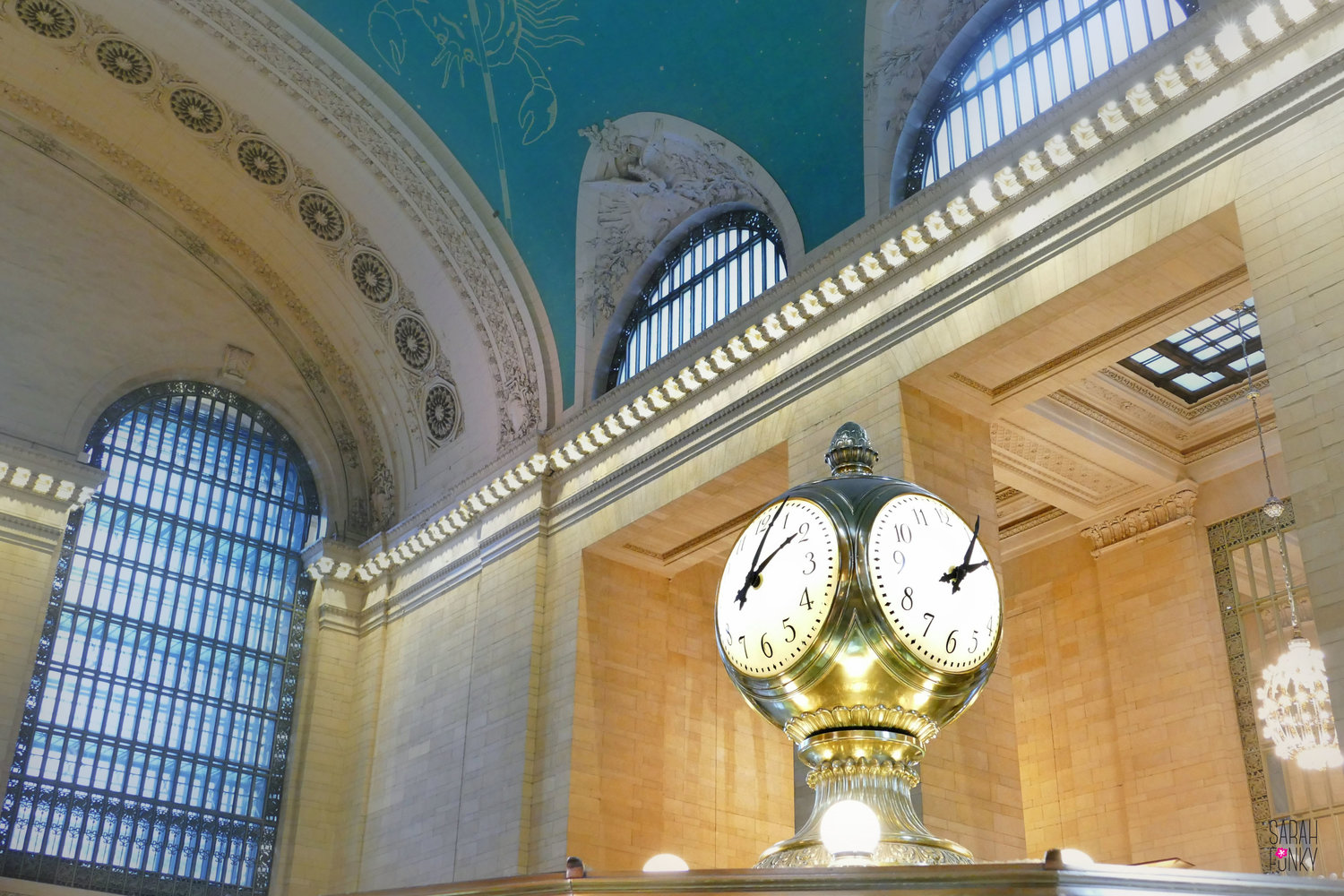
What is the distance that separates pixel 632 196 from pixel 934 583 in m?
12.9

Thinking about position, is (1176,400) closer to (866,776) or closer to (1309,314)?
(1309,314)

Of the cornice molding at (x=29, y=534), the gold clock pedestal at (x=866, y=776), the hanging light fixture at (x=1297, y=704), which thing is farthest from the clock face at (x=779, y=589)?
the cornice molding at (x=29, y=534)

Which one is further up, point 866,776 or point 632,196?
point 632,196

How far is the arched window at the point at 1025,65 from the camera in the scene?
1027 centimetres

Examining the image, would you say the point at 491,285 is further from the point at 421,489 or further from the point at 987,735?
the point at 987,735

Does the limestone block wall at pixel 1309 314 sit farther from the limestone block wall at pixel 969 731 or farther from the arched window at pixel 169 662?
the arched window at pixel 169 662

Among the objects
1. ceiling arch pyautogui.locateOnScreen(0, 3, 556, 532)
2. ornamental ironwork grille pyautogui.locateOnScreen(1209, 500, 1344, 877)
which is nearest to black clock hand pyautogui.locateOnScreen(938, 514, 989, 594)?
ornamental ironwork grille pyautogui.locateOnScreen(1209, 500, 1344, 877)

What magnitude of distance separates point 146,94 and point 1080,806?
12210 mm

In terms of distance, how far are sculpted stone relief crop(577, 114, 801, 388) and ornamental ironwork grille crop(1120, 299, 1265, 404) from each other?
3.91 m

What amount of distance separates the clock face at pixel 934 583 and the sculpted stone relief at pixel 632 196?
11548 millimetres

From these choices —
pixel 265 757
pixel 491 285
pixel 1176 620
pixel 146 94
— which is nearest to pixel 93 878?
pixel 265 757

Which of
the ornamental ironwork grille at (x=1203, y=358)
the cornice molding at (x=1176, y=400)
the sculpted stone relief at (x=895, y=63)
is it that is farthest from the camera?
the cornice molding at (x=1176, y=400)

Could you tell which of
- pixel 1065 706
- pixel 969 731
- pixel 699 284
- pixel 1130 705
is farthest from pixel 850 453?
pixel 1065 706

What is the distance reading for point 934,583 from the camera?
1.68 metres
